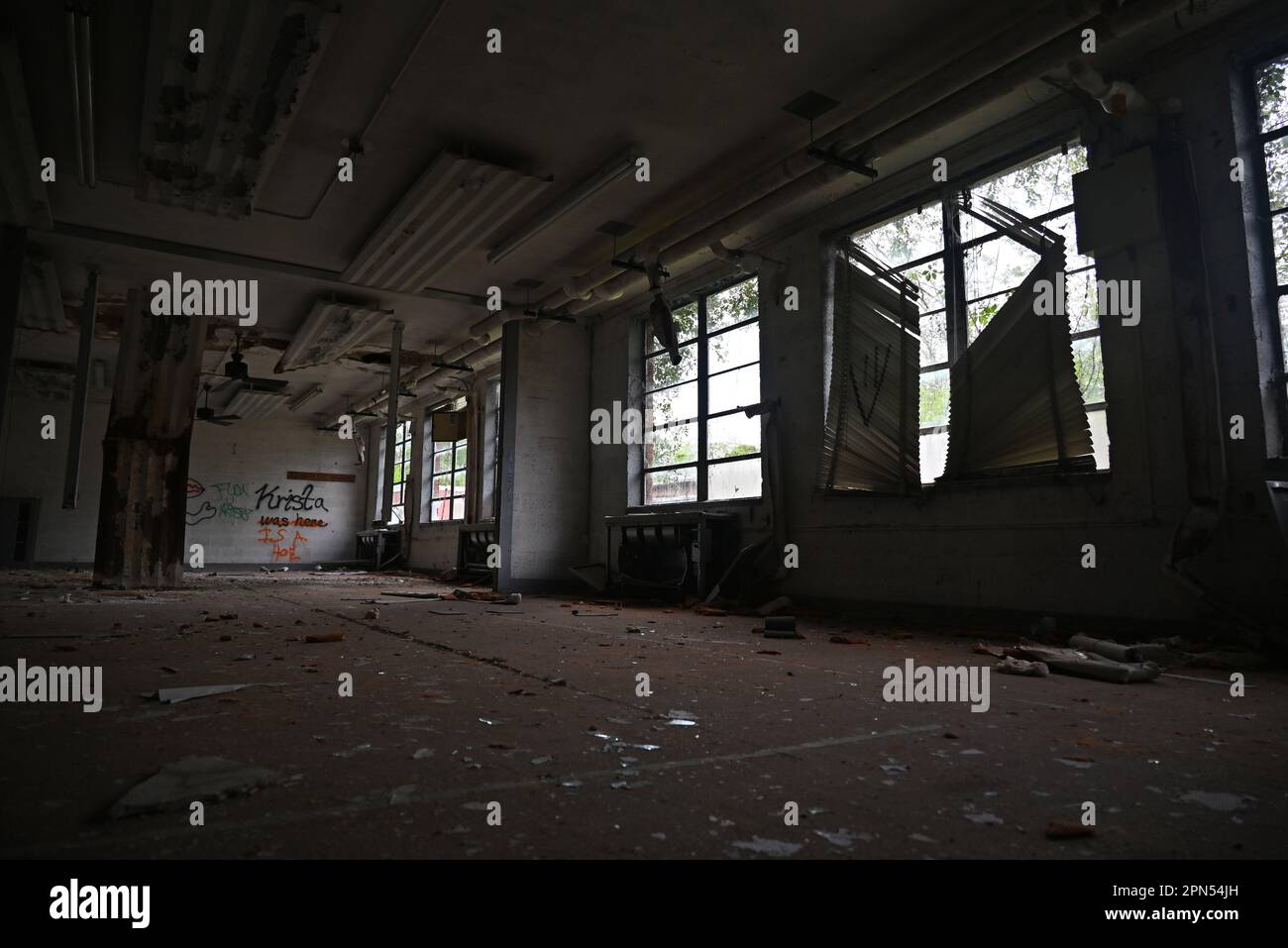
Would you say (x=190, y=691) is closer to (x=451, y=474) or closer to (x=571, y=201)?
(x=571, y=201)

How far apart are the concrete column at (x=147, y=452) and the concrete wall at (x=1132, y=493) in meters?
7.05

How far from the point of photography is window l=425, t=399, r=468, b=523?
13.6 meters

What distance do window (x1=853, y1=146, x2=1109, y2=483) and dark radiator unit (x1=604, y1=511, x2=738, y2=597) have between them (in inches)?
88.4

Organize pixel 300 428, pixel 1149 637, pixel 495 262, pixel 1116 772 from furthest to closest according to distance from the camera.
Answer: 1. pixel 300 428
2. pixel 495 262
3. pixel 1149 637
4. pixel 1116 772

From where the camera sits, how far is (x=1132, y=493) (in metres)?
4.69

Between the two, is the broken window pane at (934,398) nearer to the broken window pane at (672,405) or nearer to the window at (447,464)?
the broken window pane at (672,405)

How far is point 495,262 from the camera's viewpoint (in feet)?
27.7

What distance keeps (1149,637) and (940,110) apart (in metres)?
3.63

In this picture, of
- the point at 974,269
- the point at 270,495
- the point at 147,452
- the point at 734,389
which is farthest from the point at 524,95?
the point at 270,495

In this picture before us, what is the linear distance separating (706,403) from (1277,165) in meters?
5.26
